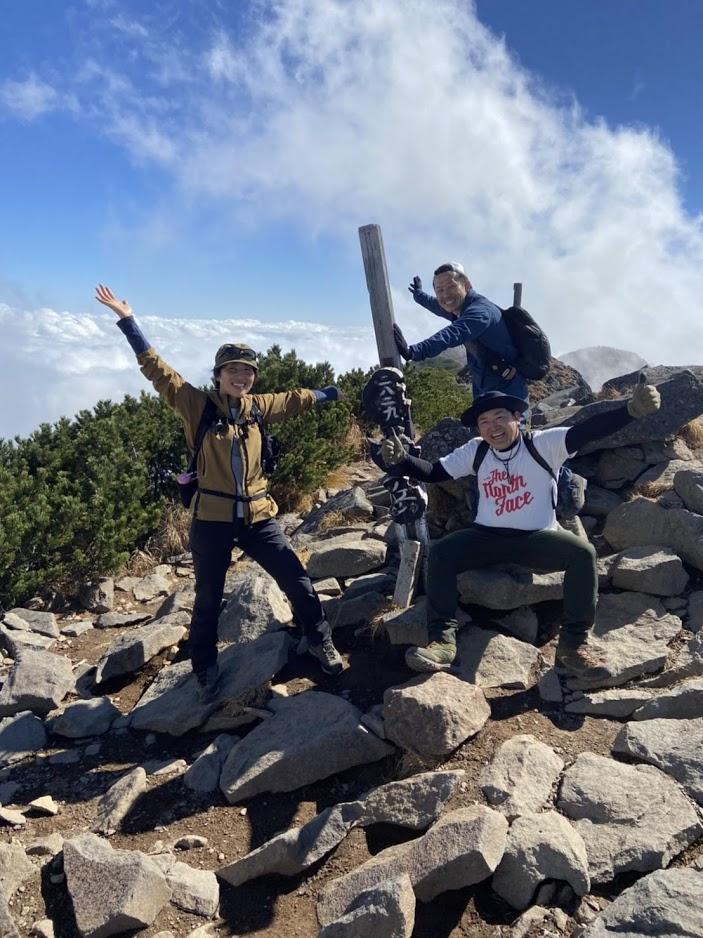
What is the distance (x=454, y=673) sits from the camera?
550cm

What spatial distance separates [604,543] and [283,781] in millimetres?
4154

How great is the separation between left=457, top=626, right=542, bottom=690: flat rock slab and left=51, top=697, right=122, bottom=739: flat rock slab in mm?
3045

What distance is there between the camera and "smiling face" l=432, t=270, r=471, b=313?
605 cm

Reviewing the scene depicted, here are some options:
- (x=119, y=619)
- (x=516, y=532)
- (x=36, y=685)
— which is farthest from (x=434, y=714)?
(x=119, y=619)

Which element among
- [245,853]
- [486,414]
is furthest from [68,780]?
[486,414]

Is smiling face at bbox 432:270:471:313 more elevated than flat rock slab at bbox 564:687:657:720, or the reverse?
smiling face at bbox 432:270:471:313

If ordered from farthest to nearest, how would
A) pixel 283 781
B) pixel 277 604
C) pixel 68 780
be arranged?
1. pixel 277 604
2. pixel 68 780
3. pixel 283 781

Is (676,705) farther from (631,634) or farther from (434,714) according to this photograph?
(434,714)

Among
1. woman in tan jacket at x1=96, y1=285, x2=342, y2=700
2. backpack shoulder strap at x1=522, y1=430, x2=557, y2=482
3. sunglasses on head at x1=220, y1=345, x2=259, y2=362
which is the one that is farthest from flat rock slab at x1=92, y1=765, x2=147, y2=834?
backpack shoulder strap at x1=522, y1=430, x2=557, y2=482

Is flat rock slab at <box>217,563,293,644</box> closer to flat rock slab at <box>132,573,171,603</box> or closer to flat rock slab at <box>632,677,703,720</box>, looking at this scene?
flat rock slab at <box>132,573,171,603</box>

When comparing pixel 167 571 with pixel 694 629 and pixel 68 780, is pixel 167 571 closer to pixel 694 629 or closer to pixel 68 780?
pixel 68 780

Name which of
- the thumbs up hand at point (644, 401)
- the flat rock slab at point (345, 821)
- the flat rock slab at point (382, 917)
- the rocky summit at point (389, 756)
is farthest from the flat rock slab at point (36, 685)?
the thumbs up hand at point (644, 401)

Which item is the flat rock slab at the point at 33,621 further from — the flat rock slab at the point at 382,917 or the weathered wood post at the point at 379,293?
the flat rock slab at the point at 382,917

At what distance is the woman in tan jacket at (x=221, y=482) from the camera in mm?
5266
